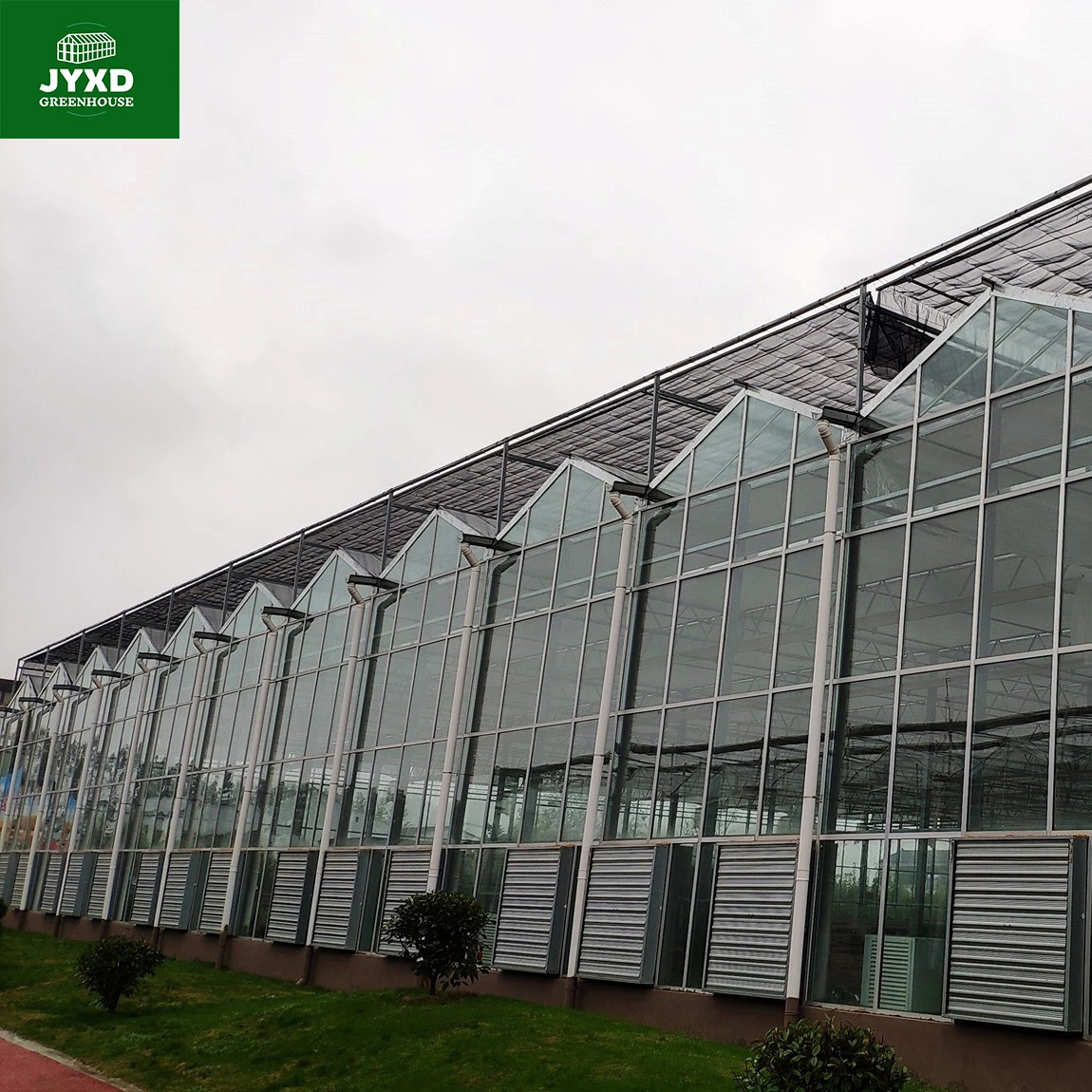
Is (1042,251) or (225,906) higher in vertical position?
(1042,251)

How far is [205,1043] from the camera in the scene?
84.0ft

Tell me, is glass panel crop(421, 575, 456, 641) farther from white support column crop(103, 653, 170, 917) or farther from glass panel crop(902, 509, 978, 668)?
white support column crop(103, 653, 170, 917)

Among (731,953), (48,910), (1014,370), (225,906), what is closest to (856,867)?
(731,953)

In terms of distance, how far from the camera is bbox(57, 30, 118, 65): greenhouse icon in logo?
31734 millimetres

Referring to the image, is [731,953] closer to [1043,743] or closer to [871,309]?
[1043,743]

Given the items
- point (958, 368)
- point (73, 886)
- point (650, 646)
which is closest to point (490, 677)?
point (650, 646)

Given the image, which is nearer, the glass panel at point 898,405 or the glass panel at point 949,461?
the glass panel at point 949,461

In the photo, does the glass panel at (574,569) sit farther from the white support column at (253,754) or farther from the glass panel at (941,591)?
the white support column at (253,754)

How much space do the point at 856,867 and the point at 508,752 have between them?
1160 centimetres

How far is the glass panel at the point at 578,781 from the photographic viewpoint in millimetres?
28016

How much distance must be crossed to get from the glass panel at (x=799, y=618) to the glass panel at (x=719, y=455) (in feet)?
11.0

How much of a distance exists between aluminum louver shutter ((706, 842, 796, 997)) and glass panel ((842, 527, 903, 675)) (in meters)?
3.35

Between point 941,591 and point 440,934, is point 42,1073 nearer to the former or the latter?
point 440,934

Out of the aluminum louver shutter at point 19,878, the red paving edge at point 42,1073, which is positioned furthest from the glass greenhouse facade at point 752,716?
the aluminum louver shutter at point 19,878
